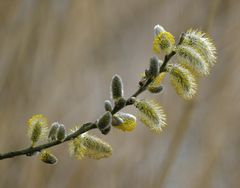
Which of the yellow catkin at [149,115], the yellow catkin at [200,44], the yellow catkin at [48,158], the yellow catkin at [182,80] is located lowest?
the yellow catkin at [48,158]

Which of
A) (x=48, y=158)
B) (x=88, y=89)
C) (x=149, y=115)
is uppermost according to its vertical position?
(x=88, y=89)

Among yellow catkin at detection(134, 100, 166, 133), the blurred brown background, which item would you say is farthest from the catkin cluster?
the blurred brown background

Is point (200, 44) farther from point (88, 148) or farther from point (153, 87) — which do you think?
point (88, 148)

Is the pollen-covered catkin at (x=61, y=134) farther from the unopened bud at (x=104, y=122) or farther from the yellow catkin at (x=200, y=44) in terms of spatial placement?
the yellow catkin at (x=200, y=44)

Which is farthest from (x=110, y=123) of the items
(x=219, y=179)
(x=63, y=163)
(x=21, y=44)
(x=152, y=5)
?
(x=219, y=179)

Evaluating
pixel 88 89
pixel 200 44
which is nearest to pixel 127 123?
pixel 200 44

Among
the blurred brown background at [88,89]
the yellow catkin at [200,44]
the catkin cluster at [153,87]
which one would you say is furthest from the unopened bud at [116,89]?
the blurred brown background at [88,89]
